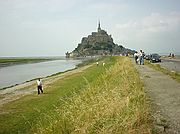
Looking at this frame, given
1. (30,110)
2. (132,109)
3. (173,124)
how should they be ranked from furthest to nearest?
1. (30,110)
2. (132,109)
3. (173,124)

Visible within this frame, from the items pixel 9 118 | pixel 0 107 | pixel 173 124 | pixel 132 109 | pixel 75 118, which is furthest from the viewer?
pixel 0 107

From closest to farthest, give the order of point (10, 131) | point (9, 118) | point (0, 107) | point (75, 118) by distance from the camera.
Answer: point (75, 118) < point (10, 131) < point (9, 118) < point (0, 107)

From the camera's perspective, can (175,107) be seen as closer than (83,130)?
No

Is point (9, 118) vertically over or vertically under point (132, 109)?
under

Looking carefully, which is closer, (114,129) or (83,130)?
(114,129)

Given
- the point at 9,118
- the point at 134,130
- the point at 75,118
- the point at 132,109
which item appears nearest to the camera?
the point at 134,130

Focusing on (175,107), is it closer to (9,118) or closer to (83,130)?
(83,130)

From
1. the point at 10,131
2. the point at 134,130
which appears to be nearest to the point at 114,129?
the point at 134,130

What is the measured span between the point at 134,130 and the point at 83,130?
62.2 inches

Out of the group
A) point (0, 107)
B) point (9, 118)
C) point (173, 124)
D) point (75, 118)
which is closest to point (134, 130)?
point (173, 124)

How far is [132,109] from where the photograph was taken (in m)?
8.70

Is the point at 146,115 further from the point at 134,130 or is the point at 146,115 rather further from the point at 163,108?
the point at 163,108

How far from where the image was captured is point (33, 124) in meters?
15.9

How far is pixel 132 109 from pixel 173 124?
1.27 m
